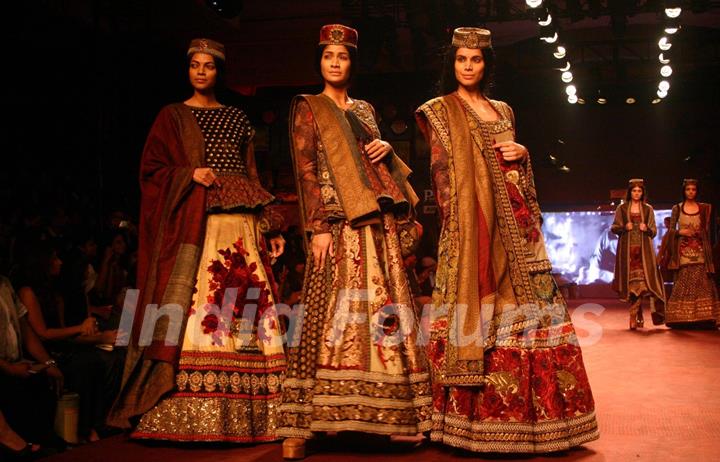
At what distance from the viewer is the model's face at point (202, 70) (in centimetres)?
434

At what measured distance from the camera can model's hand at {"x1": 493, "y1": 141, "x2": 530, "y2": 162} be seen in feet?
12.2

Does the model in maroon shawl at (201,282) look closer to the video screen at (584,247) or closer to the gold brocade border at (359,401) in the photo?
the gold brocade border at (359,401)

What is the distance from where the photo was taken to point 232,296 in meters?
4.19

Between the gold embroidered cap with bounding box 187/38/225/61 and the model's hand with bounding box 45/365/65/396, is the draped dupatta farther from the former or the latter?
the model's hand with bounding box 45/365/65/396

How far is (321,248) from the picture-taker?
146 inches

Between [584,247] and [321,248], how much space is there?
16.0m

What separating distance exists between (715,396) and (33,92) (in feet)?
22.3

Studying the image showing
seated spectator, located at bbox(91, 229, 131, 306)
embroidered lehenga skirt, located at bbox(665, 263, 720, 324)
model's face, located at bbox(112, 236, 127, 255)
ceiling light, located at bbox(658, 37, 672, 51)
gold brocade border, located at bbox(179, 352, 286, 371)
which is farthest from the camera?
ceiling light, located at bbox(658, 37, 672, 51)


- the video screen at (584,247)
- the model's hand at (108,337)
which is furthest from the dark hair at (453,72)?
the video screen at (584,247)

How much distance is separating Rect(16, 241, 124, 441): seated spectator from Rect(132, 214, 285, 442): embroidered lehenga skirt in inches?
22.1

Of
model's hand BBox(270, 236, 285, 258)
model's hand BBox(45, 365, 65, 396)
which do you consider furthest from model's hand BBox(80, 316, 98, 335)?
model's hand BBox(270, 236, 285, 258)

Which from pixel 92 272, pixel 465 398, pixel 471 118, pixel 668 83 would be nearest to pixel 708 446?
pixel 465 398

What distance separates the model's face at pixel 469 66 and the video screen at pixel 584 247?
1537 centimetres

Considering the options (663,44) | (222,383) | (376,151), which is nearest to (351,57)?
(376,151)
